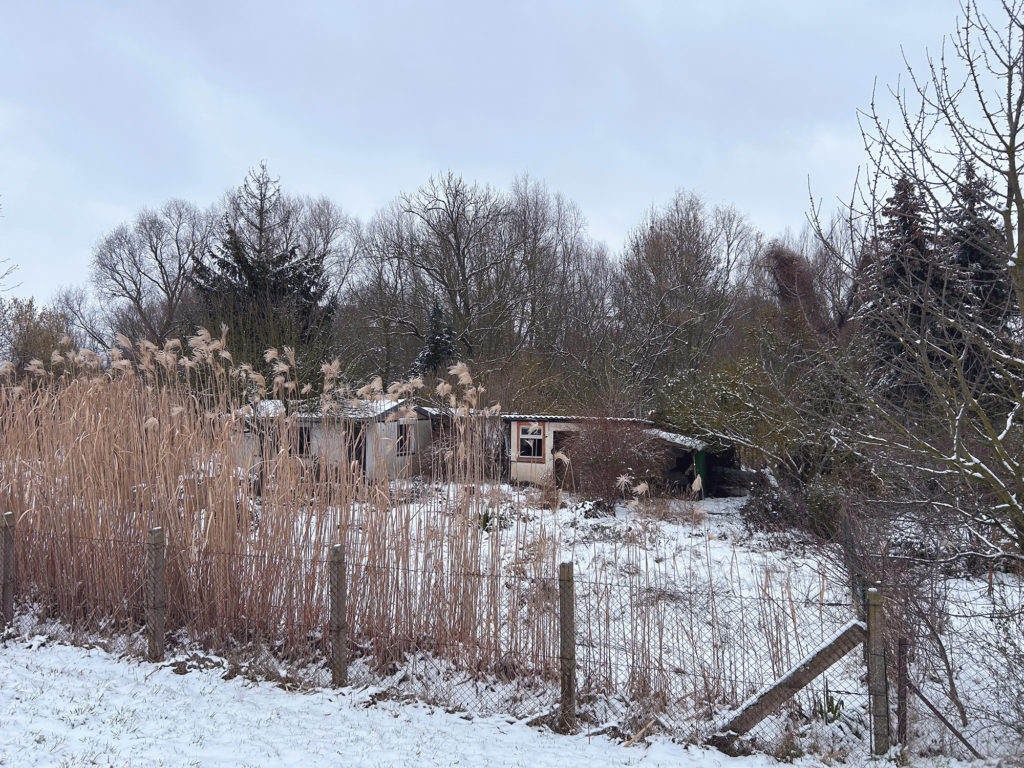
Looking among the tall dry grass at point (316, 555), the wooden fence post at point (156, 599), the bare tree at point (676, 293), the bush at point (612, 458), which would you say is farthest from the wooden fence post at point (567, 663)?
the bare tree at point (676, 293)

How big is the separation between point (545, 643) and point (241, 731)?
185cm

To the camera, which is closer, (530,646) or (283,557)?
(530,646)

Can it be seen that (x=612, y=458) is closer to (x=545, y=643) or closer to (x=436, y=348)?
(x=545, y=643)

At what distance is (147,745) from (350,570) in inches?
61.9

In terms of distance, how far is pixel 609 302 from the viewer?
2489 centimetres

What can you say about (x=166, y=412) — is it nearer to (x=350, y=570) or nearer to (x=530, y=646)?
(x=350, y=570)

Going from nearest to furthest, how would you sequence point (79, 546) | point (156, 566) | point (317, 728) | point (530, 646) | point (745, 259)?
point (317, 728) → point (530, 646) → point (156, 566) → point (79, 546) → point (745, 259)

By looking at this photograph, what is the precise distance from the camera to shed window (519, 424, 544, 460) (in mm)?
15836

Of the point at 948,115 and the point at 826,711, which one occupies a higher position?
the point at 948,115

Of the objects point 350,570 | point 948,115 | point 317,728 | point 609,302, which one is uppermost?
point 609,302

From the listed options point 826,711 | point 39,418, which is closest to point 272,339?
point 39,418

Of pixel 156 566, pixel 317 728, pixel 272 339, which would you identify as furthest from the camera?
pixel 272 339

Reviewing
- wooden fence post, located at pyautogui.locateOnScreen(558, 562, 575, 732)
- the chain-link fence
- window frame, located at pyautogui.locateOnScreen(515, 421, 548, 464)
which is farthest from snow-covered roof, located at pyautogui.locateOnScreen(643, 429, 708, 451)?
wooden fence post, located at pyautogui.locateOnScreen(558, 562, 575, 732)

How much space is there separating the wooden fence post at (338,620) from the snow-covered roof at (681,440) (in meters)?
9.64
